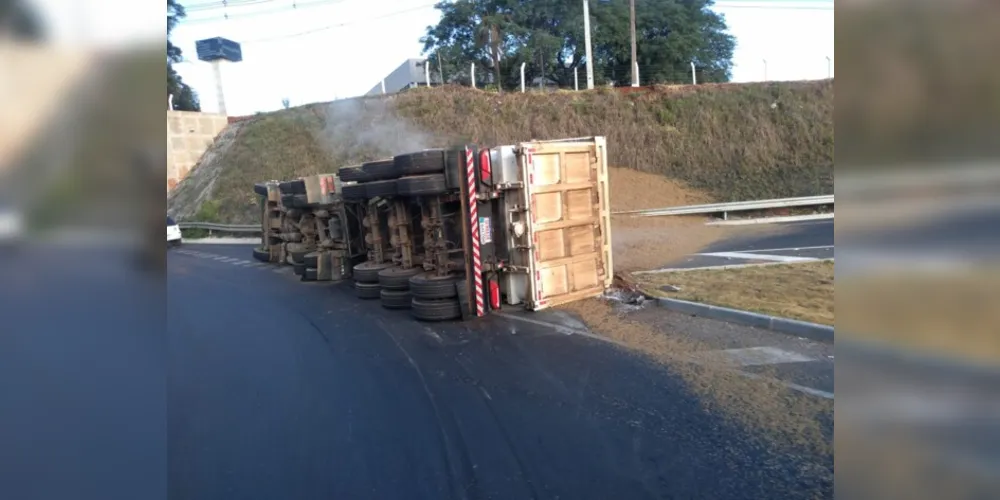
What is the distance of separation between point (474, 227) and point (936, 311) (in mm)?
7740

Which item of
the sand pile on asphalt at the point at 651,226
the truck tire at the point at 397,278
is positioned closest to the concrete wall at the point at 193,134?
the sand pile on asphalt at the point at 651,226

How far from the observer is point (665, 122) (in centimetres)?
2809

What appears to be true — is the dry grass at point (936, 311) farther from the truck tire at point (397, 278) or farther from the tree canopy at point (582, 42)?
the tree canopy at point (582, 42)

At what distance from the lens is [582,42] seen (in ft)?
121

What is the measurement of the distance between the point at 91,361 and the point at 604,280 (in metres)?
8.79

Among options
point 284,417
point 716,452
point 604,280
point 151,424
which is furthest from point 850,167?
point 604,280

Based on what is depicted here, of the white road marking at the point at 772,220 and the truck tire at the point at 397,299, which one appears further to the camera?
the white road marking at the point at 772,220

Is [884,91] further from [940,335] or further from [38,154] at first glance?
[38,154]

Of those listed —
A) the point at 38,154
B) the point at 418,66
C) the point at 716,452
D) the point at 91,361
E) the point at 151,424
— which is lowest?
the point at 716,452

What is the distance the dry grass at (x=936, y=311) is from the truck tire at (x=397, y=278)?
8.81 meters

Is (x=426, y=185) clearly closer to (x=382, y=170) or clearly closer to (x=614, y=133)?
(x=382, y=170)

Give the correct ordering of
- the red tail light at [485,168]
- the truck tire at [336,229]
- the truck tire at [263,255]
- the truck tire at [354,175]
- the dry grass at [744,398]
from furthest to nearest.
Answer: the truck tire at [263,255], the truck tire at [336,229], the truck tire at [354,175], the red tail light at [485,168], the dry grass at [744,398]

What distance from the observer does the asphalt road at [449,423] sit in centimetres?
397

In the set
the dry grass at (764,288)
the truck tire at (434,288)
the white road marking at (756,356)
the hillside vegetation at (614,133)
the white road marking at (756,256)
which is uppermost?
the hillside vegetation at (614,133)
